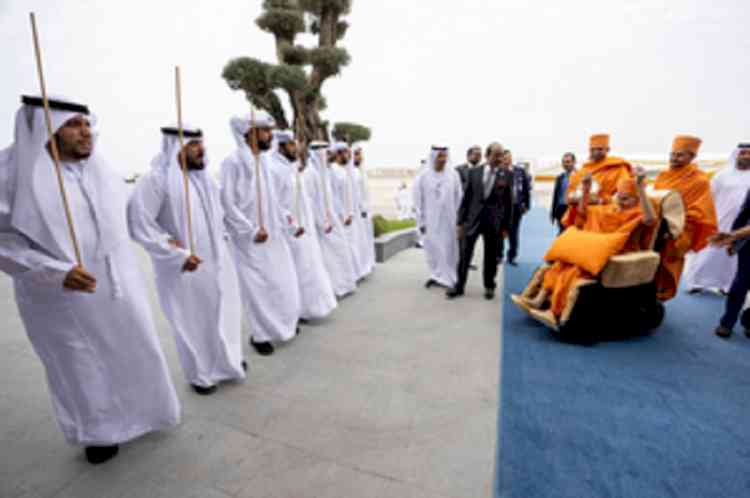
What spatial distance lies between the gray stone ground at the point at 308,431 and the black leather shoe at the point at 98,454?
0.15 ft

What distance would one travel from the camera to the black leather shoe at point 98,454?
1956 mm

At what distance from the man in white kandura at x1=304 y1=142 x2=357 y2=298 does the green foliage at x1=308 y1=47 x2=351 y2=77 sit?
207 inches

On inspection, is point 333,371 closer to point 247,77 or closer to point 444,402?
point 444,402

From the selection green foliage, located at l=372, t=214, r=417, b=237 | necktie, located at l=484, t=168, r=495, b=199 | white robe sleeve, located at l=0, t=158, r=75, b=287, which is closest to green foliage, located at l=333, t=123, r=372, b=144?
green foliage, located at l=372, t=214, r=417, b=237

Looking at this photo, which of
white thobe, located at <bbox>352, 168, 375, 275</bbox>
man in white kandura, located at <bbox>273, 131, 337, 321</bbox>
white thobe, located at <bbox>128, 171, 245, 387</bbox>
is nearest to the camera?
white thobe, located at <bbox>128, 171, 245, 387</bbox>

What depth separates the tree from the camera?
8492mm

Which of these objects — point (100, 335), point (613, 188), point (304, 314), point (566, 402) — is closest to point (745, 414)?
point (566, 402)

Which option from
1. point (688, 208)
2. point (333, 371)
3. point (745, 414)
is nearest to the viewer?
point (745, 414)

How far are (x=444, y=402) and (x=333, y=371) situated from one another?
0.90 m

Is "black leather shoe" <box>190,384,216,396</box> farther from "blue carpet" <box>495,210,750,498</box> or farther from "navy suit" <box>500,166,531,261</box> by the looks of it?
"navy suit" <box>500,166,531,261</box>

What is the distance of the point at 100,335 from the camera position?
1.90 meters

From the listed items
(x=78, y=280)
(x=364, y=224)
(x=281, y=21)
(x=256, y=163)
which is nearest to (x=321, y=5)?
(x=281, y=21)

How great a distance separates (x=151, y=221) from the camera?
2322 millimetres

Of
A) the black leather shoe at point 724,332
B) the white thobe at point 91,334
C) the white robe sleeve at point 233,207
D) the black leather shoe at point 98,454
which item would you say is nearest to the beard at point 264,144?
the white robe sleeve at point 233,207
